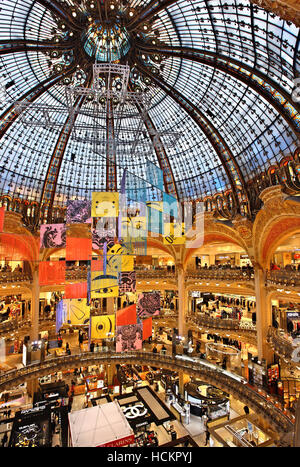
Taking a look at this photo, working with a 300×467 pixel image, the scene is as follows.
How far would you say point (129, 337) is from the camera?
23.3 metres

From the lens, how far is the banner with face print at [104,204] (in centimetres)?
2225

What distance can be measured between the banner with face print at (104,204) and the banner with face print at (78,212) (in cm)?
268

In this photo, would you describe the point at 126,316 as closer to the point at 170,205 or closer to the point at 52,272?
the point at 52,272

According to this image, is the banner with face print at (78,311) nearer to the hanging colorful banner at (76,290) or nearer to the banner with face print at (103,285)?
the hanging colorful banner at (76,290)

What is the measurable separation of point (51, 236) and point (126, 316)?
9691 mm

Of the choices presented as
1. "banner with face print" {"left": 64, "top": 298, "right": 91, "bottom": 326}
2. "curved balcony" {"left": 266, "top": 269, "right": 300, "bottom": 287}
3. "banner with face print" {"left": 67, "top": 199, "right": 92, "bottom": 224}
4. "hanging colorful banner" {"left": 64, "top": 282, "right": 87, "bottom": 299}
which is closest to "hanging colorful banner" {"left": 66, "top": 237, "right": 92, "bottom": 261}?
"banner with face print" {"left": 67, "top": 199, "right": 92, "bottom": 224}

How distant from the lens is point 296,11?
6.88 metres

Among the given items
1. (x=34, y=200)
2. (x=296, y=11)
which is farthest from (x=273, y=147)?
(x=34, y=200)

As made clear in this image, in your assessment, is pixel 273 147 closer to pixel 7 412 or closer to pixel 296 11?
pixel 296 11

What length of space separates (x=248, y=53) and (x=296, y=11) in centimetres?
1502

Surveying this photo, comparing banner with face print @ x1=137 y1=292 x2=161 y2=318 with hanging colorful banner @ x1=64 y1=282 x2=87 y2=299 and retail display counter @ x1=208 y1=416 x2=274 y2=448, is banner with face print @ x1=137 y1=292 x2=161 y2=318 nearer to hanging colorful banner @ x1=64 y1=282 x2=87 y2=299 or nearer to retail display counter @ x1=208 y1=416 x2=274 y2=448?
hanging colorful banner @ x1=64 y1=282 x2=87 y2=299

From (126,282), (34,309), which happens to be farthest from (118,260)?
(34,309)

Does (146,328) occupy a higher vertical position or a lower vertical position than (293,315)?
lower

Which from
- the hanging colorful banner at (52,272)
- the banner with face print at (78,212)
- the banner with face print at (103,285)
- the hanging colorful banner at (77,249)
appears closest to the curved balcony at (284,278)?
the banner with face print at (103,285)
